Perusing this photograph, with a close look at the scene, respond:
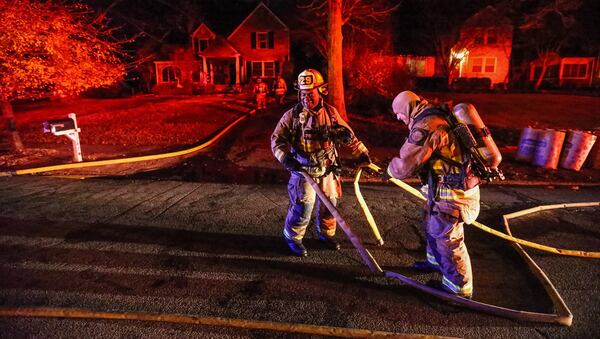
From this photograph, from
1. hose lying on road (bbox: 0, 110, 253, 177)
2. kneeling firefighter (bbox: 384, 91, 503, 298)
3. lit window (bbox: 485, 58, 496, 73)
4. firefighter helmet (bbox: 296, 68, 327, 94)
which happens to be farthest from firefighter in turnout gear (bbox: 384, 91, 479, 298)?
lit window (bbox: 485, 58, 496, 73)

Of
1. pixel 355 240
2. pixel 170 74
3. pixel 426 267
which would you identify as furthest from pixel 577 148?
pixel 170 74

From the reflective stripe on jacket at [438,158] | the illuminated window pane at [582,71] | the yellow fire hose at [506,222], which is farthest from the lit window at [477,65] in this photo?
the reflective stripe on jacket at [438,158]

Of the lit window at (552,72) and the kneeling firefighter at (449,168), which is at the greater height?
the lit window at (552,72)

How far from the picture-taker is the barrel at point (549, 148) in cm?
855

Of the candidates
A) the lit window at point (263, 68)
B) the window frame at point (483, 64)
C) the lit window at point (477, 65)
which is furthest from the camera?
the lit window at point (477, 65)

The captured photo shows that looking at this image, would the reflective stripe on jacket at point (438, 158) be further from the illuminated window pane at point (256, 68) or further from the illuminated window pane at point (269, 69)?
the illuminated window pane at point (256, 68)

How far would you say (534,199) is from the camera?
7.02m

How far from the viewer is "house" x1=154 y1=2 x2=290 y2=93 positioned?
3444 cm

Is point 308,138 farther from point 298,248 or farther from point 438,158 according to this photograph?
point 438,158

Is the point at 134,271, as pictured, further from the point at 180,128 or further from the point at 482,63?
the point at 482,63

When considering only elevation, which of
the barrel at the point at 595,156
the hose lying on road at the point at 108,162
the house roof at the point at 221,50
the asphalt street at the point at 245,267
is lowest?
the asphalt street at the point at 245,267

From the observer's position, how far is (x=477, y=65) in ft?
121

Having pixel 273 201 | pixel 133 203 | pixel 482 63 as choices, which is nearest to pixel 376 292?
pixel 273 201

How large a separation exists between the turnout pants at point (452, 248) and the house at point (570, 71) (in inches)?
1514
